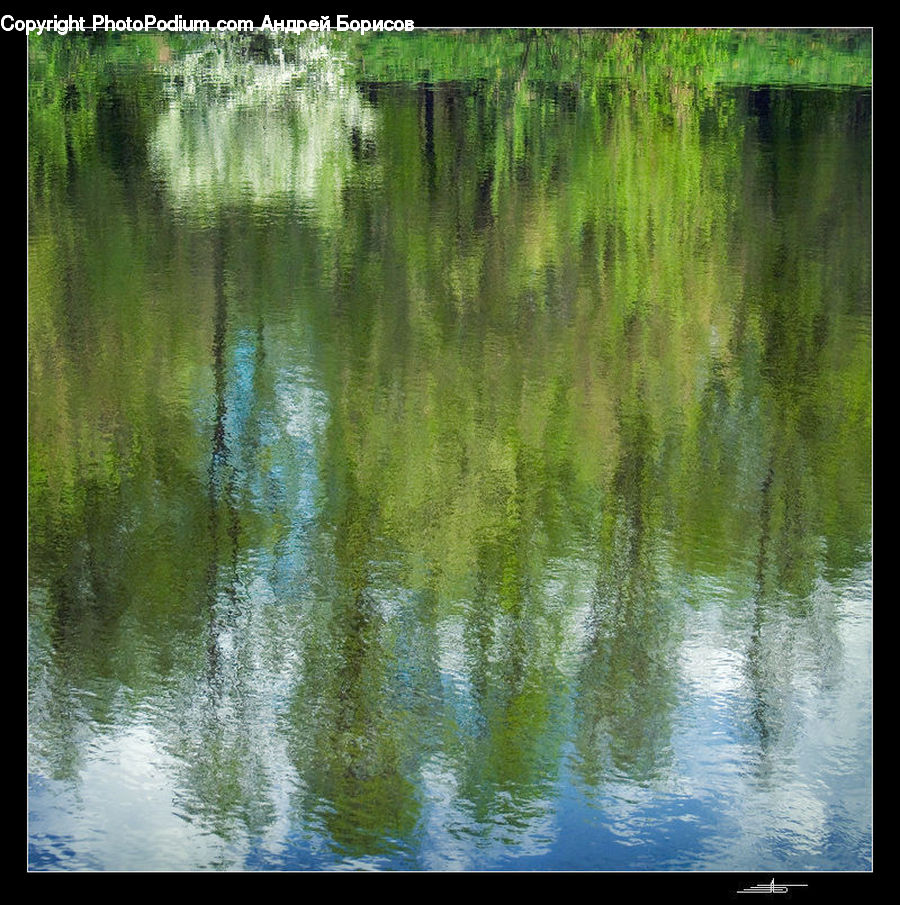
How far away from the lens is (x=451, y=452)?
4.72 metres

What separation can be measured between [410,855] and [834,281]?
7.21 ft

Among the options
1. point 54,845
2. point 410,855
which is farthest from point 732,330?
point 54,845

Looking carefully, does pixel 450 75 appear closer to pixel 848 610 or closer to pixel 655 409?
pixel 655 409

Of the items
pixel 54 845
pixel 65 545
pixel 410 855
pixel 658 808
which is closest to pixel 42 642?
pixel 65 545

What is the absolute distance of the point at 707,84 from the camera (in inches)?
191

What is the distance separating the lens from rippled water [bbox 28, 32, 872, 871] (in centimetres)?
464

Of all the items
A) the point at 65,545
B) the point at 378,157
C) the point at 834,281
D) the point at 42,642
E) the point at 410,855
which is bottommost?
the point at 410,855

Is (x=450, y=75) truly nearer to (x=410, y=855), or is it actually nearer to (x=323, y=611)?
(x=323, y=611)

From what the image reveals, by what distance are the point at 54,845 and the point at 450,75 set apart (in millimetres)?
2679

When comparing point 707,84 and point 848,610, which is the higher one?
point 707,84

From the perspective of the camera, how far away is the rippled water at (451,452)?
4.64 metres

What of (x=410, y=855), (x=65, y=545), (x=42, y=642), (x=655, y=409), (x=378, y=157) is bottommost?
(x=410, y=855)

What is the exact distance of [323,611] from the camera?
4703 millimetres

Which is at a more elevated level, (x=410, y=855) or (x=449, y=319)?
(x=449, y=319)
